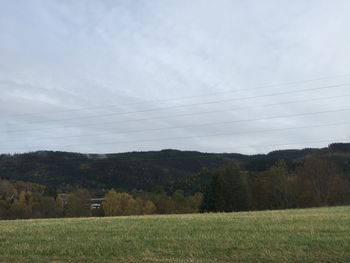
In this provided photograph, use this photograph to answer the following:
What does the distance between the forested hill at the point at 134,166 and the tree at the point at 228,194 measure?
9.65 m

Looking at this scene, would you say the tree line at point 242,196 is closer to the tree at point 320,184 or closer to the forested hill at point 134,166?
the tree at point 320,184

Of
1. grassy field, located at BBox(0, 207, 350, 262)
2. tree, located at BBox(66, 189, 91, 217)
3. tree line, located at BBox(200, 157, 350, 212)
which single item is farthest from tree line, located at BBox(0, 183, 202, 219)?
grassy field, located at BBox(0, 207, 350, 262)

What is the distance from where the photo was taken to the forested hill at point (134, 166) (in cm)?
10546

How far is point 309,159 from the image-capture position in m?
101

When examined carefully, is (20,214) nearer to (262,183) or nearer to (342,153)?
(262,183)

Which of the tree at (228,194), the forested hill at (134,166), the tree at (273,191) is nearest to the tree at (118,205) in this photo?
the forested hill at (134,166)

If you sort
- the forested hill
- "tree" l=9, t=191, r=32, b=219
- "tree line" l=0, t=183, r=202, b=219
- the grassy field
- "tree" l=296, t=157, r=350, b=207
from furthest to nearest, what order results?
"tree line" l=0, t=183, r=202, b=219, the forested hill, "tree" l=9, t=191, r=32, b=219, "tree" l=296, t=157, r=350, b=207, the grassy field

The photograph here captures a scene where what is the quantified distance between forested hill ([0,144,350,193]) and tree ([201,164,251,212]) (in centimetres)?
965

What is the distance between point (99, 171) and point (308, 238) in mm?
179885

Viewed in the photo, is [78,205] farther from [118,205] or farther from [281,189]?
[281,189]

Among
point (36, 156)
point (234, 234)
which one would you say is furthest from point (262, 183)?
point (234, 234)

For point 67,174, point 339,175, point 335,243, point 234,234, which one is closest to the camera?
point 335,243

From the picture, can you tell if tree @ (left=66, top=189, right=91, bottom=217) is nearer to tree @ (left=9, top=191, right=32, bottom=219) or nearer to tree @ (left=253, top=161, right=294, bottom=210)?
tree @ (left=9, top=191, right=32, bottom=219)

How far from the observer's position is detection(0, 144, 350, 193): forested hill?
105 m
